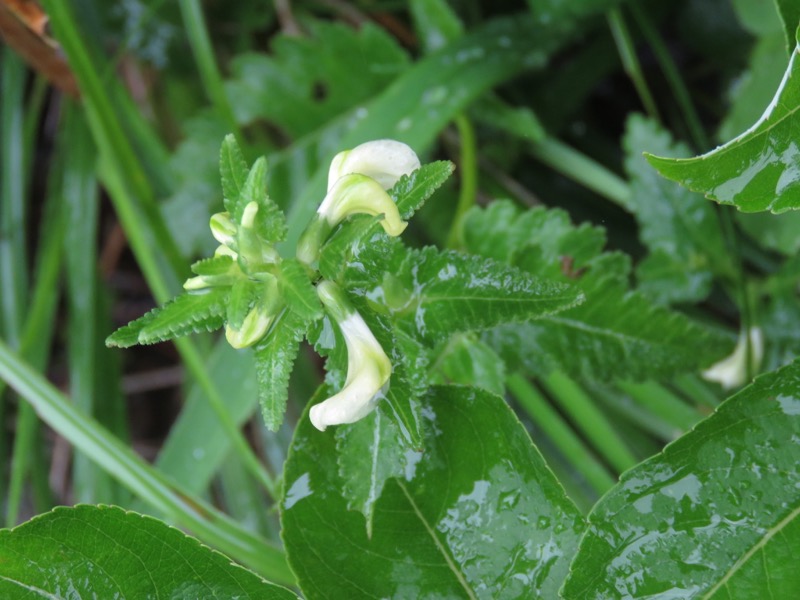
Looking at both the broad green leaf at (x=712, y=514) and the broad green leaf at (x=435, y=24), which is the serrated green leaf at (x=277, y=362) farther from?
the broad green leaf at (x=435, y=24)

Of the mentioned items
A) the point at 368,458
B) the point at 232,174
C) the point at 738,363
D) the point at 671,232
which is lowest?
the point at 738,363

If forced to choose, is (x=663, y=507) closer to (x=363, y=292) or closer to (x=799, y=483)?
(x=799, y=483)

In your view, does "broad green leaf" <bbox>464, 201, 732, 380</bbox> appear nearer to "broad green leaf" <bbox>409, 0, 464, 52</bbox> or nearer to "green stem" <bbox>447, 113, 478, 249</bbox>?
"green stem" <bbox>447, 113, 478, 249</bbox>

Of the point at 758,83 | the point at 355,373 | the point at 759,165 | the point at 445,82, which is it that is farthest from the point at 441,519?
the point at 758,83

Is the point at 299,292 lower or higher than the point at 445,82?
lower

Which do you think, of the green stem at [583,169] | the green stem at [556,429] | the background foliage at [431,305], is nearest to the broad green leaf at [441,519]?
the background foliage at [431,305]

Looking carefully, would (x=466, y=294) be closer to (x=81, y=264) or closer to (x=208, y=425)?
(x=208, y=425)
